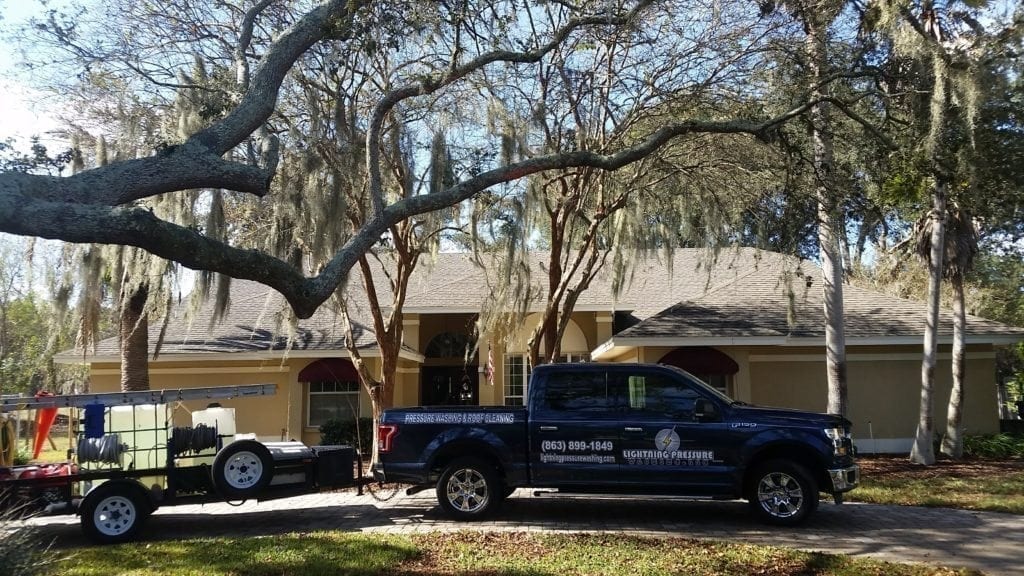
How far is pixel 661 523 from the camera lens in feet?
31.2

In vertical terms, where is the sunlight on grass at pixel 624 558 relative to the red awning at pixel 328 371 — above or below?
below

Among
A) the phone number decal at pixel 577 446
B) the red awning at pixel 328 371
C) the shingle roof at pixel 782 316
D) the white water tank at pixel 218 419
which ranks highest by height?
the shingle roof at pixel 782 316

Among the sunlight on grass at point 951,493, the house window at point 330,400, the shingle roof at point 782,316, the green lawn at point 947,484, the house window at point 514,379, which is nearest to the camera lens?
the sunlight on grass at point 951,493

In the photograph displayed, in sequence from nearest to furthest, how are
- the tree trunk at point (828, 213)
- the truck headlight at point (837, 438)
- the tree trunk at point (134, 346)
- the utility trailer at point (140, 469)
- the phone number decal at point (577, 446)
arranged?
the utility trailer at point (140, 469) → the truck headlight at point (837, 438) → the phone number decal at point (577, 446) → the tree trunk at point (828, 213) → the tree trunk at point (134, 346)

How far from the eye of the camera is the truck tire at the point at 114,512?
29.7 feet

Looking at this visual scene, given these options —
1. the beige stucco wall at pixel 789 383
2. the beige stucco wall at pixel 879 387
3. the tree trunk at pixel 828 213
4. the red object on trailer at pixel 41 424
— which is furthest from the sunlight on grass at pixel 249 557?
the beige stucco wall at pixel 879 387

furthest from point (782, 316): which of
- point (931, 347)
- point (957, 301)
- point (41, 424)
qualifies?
point (41, 424)

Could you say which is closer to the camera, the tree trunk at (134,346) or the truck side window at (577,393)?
the truck side window at (577,393)

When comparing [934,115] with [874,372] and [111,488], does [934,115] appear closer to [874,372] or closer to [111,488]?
[874,372]

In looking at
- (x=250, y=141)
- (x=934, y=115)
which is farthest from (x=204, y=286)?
(x=934, y=115)

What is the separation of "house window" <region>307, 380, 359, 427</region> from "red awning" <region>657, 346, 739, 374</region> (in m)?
8.03

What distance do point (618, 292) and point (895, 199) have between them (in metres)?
6.90

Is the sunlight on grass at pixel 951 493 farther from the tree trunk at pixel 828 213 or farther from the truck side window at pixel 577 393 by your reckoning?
the truck side window at pixel 577 393

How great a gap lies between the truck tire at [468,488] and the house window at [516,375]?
33.1 feet
